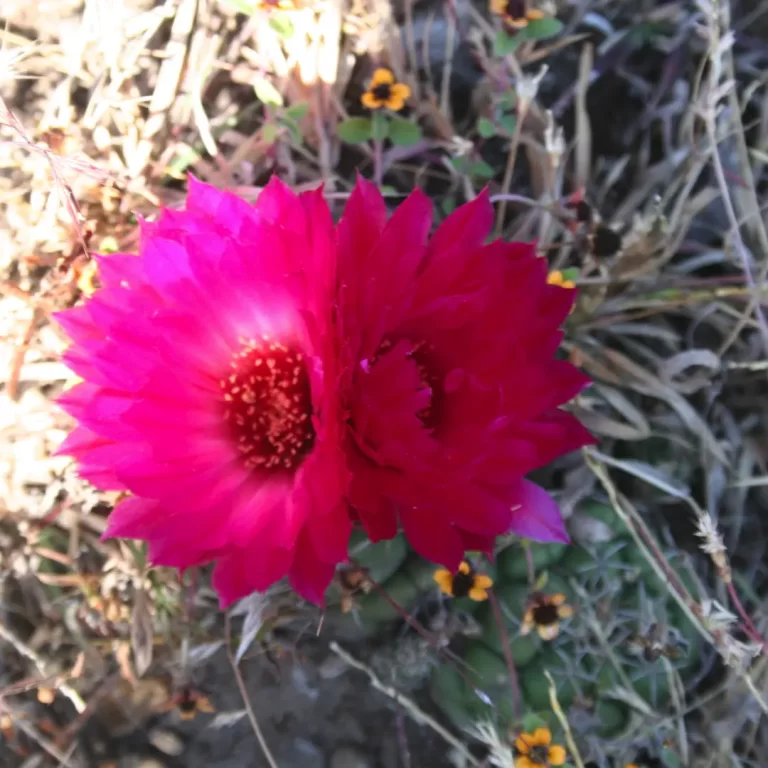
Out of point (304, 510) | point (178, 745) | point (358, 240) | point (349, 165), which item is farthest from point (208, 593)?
point (349, 165)

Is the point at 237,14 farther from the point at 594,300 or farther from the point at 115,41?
the point at 594,300

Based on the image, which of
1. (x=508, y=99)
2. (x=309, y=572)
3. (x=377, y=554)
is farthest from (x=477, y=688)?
(x=508, y=99)

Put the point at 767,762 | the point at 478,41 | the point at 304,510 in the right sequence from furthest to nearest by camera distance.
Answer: the point at 478,41, the point at 767,762, the point at 304,510

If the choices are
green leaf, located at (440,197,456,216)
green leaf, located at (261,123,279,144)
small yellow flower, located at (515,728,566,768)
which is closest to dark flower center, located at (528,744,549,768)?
small yellow flower, located at (515,728,566,768)

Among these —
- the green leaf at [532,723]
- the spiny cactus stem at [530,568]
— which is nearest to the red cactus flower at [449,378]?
the spiny cactus stem at [530,568]

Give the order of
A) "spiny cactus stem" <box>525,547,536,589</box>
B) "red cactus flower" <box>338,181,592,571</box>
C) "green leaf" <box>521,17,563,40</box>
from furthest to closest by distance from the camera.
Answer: "green leaf" <box>521,17,563,40</box> → "spiny cactus stem" <box>525,547,536,589</box> → "red cactus flower" <box>338,181,592,571</box>

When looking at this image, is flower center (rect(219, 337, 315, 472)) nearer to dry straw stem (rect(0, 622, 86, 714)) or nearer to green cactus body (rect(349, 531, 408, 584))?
green cactus body (rect(349, 531, 408, 584))
